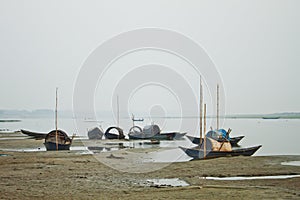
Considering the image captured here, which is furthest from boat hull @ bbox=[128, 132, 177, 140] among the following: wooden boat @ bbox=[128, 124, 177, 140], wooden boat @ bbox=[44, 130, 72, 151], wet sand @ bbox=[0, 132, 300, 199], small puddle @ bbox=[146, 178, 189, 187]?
small puddle @ bbox=[146, 178, 189, 187]

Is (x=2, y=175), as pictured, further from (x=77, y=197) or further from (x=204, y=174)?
(x=204, y=174)

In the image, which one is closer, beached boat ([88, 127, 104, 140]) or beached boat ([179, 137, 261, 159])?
beached boat ([179, 137, 261, 159])

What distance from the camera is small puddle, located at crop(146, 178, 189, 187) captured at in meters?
14.3

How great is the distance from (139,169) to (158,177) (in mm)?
2558

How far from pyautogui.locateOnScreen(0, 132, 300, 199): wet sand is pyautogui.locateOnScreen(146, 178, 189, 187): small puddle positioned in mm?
267

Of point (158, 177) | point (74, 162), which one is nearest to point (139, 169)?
point (158, 177)

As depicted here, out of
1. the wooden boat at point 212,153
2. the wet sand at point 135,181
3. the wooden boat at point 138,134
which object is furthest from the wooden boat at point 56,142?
the wooden boat at point 138,134

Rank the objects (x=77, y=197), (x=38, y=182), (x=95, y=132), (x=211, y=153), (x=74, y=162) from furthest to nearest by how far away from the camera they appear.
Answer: (x=95, y=132)
(x=211, y=153)
(x=74, y=162)
(x=38, y=182)
(x=77, y=197)

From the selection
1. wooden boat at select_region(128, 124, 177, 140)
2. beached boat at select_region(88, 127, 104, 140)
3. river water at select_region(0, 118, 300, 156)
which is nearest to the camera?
river water at select_region(0, 118, 300, 156)

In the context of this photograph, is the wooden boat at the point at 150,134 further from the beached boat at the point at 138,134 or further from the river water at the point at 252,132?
the river water at the point at 252,132

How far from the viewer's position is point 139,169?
18828mm

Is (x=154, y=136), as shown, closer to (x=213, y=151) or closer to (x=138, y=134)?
(x=138, y=134)

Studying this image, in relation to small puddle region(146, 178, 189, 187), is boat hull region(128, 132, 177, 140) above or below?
above

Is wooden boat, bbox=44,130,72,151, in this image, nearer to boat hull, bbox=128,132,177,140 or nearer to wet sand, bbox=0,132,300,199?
wet sand, bbox=0,132,300,199
